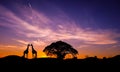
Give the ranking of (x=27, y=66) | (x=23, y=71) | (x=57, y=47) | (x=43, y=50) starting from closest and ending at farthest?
(x=23, y=71) → (x=27, y=66) → (x=57, y=47) → (x=43, y=50)

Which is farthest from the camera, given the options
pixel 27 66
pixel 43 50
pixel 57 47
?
pixel 43 50

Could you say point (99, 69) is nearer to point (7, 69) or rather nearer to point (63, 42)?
point (7, 69)

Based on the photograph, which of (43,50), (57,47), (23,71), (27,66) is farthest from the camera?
(43,50)

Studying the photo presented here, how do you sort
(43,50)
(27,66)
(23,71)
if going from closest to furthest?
1. (23,71)
2. (27,66)
3. (43,50)

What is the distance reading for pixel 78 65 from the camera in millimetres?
12102

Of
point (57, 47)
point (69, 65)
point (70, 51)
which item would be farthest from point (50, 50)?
point (69, 65)

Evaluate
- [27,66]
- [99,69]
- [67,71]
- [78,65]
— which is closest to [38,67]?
[27,66]

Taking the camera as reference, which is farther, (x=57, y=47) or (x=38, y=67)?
(x=57, y=47)

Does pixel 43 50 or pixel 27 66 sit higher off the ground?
pixel 43 50

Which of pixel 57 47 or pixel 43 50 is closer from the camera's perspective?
pixel 57 47

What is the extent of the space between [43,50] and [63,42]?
33.4 feet

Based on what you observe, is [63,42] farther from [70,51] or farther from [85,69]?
[85,69]

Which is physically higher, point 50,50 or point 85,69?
point 50,50

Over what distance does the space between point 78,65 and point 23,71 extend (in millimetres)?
4010
